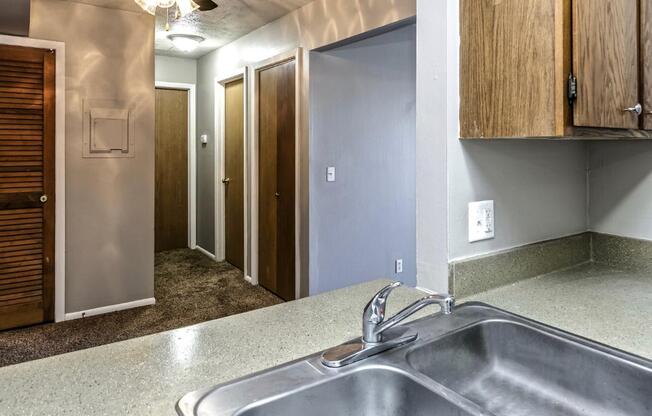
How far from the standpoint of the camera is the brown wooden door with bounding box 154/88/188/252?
5508 mm

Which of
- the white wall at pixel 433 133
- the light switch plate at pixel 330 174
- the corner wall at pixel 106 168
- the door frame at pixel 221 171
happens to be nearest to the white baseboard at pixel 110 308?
the corner wall at pixel 106 168

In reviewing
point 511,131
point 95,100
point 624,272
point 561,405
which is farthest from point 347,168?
point 561,405

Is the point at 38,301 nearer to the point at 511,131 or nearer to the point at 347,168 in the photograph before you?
the point at 347,168

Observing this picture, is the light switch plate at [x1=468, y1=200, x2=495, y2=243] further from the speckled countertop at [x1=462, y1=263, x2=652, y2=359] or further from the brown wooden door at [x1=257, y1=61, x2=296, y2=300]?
the brown wooden door at [x1=257, y1=61, x2=296, y2=300]

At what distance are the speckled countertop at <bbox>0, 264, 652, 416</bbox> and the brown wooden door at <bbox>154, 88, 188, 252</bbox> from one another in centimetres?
471

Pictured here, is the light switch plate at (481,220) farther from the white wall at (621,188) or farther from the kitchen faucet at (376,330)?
the white wall at (621,188)

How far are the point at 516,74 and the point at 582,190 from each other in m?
0.78

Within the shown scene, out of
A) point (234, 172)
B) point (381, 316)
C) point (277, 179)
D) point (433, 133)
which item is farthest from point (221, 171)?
point (381, 316)

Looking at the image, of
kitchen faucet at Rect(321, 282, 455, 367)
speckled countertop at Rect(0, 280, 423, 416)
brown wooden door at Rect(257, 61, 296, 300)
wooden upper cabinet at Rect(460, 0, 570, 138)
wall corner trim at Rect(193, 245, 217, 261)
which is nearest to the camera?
speckled countertop at Rect(0, 280, 423, 416)

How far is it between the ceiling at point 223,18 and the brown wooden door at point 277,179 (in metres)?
0.42

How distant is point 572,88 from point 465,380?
2.32ft

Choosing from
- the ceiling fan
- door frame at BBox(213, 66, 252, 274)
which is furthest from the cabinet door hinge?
door frame at BBox(213, 66, 252, 274)

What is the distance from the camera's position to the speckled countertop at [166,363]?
2.37 feet

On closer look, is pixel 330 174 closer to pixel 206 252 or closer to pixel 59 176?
pixel 59 176
